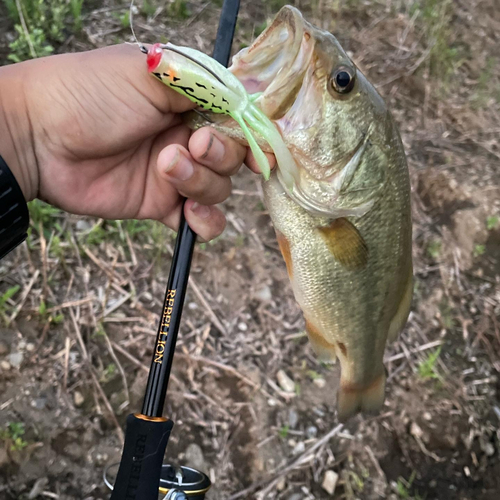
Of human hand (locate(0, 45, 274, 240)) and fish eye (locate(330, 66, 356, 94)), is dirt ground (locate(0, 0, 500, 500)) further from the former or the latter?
fish eye (locate(330, 66, 356, 94))

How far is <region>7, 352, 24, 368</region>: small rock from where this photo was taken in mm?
2195

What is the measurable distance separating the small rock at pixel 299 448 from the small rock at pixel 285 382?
0.90ft

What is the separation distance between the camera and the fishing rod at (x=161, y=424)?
49.6 inches

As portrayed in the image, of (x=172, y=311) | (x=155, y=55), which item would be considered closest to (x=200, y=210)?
(x=172, y=311)

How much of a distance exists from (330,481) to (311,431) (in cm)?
25

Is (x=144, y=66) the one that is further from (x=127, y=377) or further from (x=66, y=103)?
(x=127, y=377)

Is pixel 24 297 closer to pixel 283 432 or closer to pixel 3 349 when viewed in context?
pixel 3 349

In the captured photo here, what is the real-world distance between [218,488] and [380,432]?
948mm

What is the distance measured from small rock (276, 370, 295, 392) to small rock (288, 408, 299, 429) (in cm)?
11

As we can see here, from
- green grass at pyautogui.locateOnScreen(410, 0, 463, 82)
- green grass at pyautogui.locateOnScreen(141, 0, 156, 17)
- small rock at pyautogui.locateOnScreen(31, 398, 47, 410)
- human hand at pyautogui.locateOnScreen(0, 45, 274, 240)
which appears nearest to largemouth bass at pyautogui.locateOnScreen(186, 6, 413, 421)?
human hand at pyautogui.locateOnScreen(0, 45, 274, 240)

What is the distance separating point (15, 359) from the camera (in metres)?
2.21

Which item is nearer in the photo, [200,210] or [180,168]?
[180,168]

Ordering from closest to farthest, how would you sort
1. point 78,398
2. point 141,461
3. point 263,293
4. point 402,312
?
point 141,461 < point 402,312 < point 78,398 < point 263,293

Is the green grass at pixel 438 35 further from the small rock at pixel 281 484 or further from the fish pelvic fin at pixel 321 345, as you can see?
the small rock at pixel 281 484
